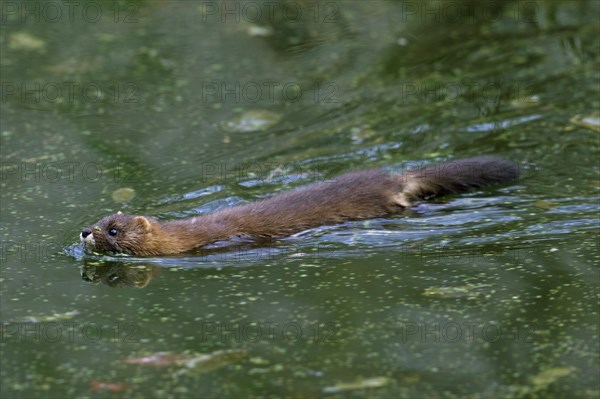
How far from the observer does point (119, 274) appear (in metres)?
6.84

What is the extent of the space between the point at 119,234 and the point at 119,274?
34 centimetres

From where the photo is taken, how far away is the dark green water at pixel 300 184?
5305 millimetres

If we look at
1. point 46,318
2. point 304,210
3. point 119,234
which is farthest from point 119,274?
point 304,210

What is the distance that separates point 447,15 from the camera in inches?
483

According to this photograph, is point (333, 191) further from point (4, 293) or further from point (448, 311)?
point (4, 293)

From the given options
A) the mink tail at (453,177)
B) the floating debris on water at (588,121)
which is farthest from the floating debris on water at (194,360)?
the floating debris on water at (588,121)

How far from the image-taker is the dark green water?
5.30 m

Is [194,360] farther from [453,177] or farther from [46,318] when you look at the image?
[453,177]

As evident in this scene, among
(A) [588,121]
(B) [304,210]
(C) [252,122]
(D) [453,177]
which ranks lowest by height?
(B) [304,210]

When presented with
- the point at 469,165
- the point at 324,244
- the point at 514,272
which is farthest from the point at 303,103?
the point at 514,272

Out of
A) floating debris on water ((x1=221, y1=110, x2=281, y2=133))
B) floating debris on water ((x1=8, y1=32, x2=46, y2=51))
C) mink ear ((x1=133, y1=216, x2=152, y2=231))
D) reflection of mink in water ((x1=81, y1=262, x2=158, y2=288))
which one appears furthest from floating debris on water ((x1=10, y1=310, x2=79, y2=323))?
floating debris on water ((x1=8, y1=32, x2=46, y2=51))

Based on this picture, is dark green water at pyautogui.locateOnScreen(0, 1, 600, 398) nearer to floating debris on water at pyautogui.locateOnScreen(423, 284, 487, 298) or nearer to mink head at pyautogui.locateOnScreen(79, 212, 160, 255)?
floating debris on water at pyautogui.locateOnScreen(423, 284, 487, 298)

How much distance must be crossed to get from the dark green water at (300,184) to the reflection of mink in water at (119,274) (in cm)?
2

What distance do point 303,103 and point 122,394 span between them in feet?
18.4
